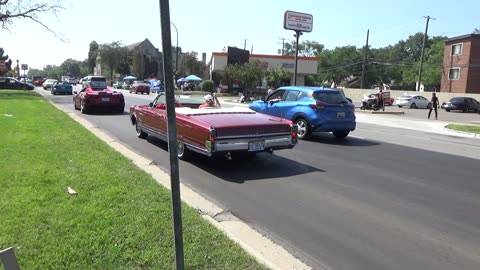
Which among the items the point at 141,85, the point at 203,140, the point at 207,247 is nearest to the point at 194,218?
the point at 207,247

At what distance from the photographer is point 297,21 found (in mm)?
39000

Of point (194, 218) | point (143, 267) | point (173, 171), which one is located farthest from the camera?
point (194, 218)

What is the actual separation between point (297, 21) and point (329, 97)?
2717 centimetres

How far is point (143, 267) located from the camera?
12.2 ft

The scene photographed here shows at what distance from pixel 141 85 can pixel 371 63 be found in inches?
2976

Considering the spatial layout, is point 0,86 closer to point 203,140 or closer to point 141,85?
point 141,85

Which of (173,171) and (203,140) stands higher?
(173,171)

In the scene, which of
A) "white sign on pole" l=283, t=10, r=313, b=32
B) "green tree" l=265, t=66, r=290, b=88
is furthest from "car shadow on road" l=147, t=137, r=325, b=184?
"green tree" l=265, t=66, r=290, b=88

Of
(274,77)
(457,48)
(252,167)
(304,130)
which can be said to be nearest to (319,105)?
(304,130)

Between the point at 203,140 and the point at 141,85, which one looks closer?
the point at 203,140

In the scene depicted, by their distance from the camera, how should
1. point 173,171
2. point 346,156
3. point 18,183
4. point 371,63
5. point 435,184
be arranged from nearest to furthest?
point 173,171
point 18,183
point 435,184
point 346,156
point 371,63

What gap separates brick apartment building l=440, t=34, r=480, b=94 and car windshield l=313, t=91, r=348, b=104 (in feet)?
149

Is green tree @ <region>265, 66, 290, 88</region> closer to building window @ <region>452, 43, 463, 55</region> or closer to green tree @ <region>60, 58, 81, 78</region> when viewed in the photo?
building window @ <region>452, 43, 463, 55</region>

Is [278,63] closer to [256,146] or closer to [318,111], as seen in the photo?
[318,111]
